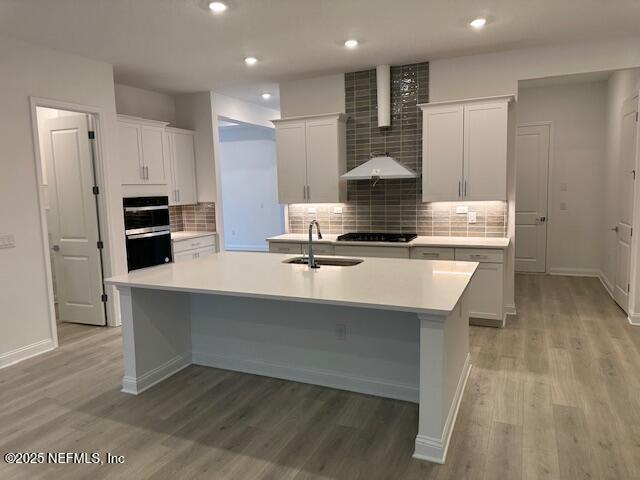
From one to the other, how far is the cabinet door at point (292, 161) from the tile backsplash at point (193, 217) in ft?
4.74

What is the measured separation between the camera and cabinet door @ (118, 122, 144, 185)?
5109 mm

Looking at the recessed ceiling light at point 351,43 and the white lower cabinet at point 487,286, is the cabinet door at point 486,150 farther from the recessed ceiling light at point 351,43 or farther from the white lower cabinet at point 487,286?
the recessed ceiling light at point 351,43

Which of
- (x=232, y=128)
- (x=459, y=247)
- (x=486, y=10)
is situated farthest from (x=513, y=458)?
(x=232, y=128)

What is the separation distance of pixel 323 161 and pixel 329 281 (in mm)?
2652

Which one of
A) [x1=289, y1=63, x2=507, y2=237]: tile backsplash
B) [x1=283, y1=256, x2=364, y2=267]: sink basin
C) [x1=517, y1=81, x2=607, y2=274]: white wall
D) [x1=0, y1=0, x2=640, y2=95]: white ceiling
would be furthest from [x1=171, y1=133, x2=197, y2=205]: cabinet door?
[x1=517, y1=81, x2=607, y2=274]: white wall

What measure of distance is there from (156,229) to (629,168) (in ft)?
17.5

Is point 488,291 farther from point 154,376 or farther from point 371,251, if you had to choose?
point 154,376

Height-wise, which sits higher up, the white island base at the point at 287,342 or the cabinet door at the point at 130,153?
the cabinet door at the point at 130,153

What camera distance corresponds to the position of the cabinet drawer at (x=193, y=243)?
5719 millimetres

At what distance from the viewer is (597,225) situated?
6848mm

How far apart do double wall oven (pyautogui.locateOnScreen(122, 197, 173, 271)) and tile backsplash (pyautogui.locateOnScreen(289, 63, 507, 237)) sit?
7.08 ft

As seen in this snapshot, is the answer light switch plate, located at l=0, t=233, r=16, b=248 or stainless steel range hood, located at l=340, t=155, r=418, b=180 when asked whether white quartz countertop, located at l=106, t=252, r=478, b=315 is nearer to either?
stainless steel range hood, located at l=340, t=155, r=418, b=180

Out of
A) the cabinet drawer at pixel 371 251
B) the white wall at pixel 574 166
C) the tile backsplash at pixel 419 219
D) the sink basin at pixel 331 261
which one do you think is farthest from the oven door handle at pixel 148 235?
the white wall at pixel 574 166

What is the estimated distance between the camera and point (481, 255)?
452cm
